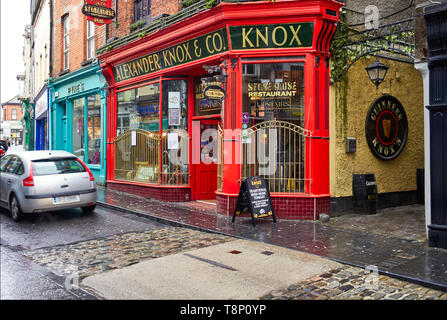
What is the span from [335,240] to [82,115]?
1316 centimetres

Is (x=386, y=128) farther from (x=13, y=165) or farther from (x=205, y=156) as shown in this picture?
(x=13, y=165)

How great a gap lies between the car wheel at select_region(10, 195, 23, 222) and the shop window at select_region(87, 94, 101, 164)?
22.2 feet

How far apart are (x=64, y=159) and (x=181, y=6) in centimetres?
515

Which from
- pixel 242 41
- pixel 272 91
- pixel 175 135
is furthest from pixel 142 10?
pixel 272 91

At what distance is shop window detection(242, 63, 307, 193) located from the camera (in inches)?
367

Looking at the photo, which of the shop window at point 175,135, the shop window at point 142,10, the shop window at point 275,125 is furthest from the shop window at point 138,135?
the shop window at point 275,125

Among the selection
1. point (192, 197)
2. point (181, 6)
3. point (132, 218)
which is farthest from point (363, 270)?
point (181, 6)

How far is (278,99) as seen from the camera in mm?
9477

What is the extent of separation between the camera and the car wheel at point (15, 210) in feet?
28.5

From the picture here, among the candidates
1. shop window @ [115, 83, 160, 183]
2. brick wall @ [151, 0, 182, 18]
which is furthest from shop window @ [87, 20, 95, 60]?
brick wall @ [151, 0, 182, 18]

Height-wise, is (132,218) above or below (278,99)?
below

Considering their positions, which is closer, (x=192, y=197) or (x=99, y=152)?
(x=192, y=197)

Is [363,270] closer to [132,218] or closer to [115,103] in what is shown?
[132,218]

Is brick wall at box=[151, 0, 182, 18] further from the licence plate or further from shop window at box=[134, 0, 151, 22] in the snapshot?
the licence plate
